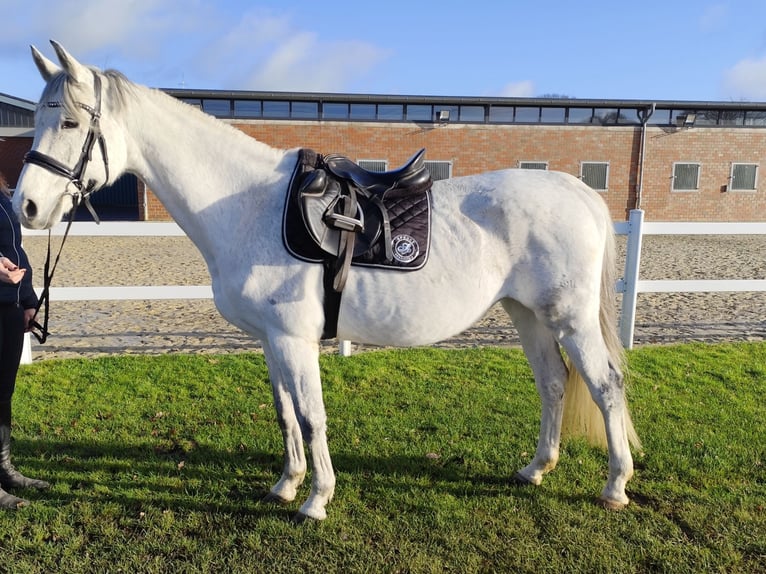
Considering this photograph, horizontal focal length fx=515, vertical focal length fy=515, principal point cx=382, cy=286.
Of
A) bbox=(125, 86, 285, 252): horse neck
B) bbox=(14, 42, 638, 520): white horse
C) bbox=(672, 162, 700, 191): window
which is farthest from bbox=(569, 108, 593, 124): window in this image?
bbox=(125, 86, 285, 252): horse neck

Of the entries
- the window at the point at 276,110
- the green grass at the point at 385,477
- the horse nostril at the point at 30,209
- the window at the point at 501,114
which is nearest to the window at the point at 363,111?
the window at the point at 276,110

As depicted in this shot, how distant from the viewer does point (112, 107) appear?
2.64m

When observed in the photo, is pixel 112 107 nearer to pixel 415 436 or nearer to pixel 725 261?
pixel 415 436

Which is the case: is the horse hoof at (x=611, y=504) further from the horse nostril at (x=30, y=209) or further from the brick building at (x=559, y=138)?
the brick building at (x=559, y=138)

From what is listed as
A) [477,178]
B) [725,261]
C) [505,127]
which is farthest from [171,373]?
[505,127]

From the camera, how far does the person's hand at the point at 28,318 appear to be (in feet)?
11.0

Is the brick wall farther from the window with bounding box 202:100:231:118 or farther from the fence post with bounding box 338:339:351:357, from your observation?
the fence post with bounding box 338:339:351:357

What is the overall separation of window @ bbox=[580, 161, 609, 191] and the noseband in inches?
960

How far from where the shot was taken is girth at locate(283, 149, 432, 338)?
9.00ft

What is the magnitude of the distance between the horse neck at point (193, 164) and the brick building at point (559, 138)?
20.7 m

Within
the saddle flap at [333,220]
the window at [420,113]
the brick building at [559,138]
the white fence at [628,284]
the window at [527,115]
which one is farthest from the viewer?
the window at [527,115]

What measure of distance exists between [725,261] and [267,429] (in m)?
13.3

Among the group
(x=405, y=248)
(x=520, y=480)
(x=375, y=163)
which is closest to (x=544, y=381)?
(x=520, y=480)

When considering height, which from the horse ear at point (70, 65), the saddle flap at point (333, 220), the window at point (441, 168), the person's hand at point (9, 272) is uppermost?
the window at point (441, 168)
